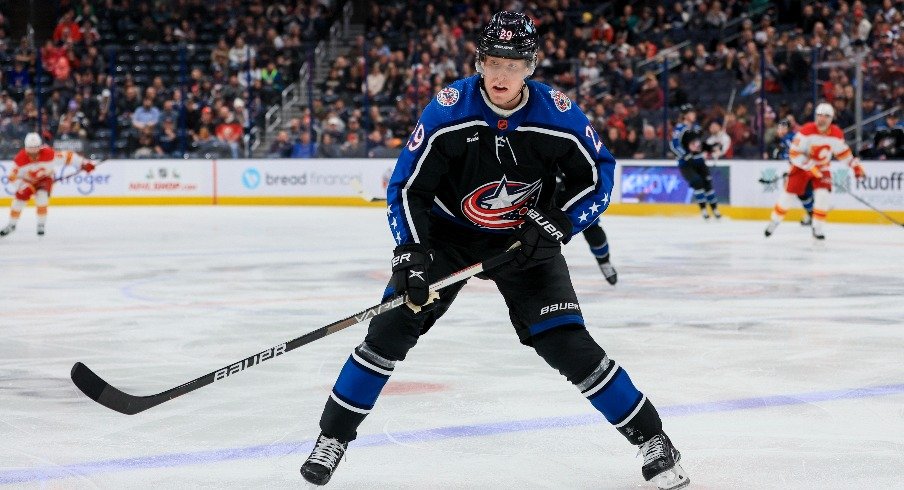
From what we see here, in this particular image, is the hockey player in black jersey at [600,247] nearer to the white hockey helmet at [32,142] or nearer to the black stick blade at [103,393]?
the black stick blade at [103,393]

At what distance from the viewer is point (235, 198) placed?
59.6ft

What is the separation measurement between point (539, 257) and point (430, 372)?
5.93ft

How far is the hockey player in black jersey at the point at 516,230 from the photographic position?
3180 mm

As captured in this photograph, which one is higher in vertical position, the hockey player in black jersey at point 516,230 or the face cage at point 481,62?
the face cage at point 481,62

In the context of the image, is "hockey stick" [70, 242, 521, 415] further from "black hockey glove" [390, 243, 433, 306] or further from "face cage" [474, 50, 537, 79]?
"face cage" [474, 50, 537, 79]

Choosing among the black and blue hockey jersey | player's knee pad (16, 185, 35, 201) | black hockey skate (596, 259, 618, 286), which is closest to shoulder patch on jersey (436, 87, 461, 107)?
the black and blue hockey jersey

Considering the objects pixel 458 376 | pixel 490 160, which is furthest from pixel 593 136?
pixel 458 376

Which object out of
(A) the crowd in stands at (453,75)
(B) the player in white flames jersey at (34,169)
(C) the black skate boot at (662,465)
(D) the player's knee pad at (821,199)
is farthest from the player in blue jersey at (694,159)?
(C) the black skate boot at (662,465)

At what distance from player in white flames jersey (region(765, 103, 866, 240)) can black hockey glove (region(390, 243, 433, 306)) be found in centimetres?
923

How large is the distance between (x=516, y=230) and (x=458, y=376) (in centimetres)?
166

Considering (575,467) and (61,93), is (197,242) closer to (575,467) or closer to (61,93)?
(61,93)

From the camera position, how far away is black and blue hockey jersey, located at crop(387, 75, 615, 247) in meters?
3.20

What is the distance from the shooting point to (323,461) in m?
3.21

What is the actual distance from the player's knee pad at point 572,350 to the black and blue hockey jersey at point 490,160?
11.6 inches
